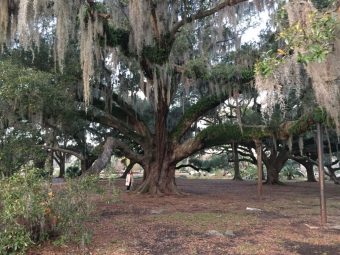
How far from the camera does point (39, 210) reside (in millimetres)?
5004

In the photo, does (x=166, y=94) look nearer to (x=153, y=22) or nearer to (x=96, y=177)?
(x=153, y=22)

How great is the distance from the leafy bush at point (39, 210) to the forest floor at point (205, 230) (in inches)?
8.3

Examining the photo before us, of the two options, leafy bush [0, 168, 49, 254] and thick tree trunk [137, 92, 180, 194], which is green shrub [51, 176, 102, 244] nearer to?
leafy bush [0, 168, 49, 254]

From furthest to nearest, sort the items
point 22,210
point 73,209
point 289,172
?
point 289,172, point 73,209, point 22,210

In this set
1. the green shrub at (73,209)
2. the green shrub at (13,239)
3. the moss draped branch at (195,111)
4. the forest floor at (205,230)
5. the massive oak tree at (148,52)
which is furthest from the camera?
the moss draped branch at (195,111)

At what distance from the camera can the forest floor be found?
5.68 meters

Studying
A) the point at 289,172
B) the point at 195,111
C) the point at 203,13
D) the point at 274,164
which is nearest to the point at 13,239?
the point at 203,13

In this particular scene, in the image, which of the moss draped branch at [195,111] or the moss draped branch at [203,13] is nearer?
the moss draped branch at [203,13]

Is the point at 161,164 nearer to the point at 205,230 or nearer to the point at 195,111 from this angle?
the point at 195,111

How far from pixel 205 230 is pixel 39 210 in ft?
10.2

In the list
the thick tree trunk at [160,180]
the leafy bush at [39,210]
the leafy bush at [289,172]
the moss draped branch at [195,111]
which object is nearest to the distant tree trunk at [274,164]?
the moss draped branch at [195,111]

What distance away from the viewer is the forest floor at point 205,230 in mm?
5676

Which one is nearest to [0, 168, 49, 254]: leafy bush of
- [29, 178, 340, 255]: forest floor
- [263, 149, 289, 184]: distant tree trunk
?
[29, 178, 340, 255]: forest floor

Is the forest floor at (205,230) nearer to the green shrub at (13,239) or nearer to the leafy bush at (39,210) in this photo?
the leafy bush at (39,210)
